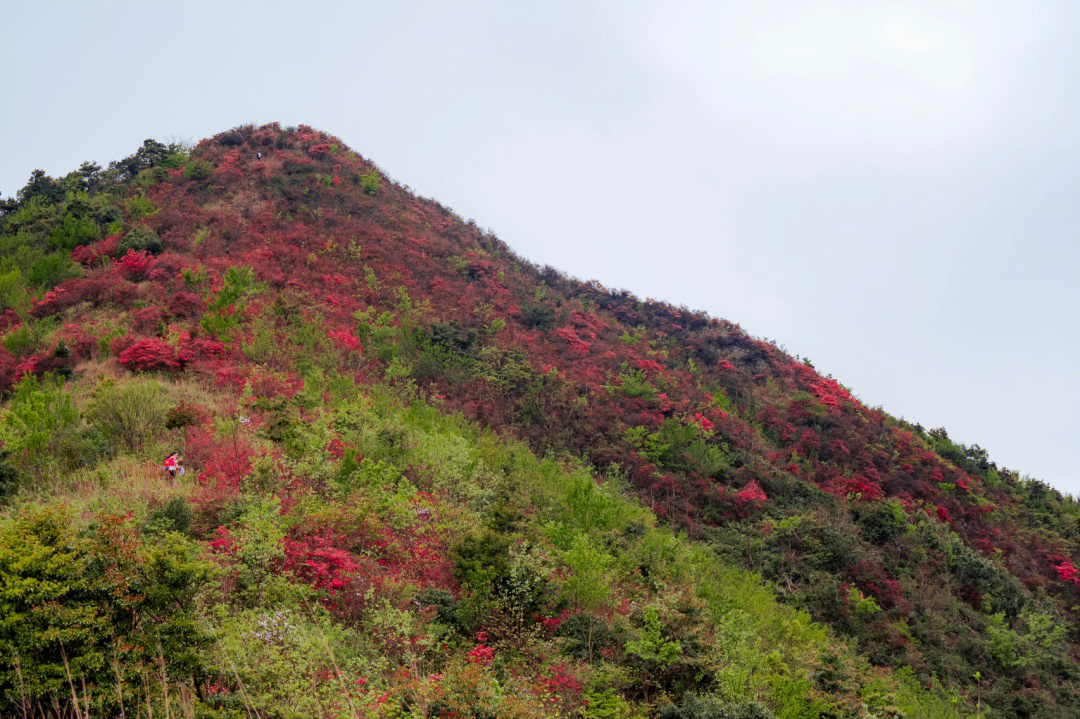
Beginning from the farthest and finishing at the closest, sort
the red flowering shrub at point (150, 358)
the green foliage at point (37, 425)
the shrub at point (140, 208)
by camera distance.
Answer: the shrub at point (140, 208) → the red flowering shrub at point (150, 358) → the green foliage at point (37, 425)

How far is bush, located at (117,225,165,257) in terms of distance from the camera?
18719mm

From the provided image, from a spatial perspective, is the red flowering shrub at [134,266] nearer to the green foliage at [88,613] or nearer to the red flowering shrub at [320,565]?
the red flowering shrub at [320,565]

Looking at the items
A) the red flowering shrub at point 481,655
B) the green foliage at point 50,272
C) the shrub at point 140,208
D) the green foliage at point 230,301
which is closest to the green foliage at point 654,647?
the red flowering shrub at point 481,655

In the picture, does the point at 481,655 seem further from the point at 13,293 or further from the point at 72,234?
the point at 72,234

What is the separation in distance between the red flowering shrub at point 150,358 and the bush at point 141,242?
6902 millimetres

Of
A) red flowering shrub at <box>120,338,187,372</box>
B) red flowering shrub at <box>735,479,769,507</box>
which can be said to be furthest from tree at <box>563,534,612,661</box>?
red flowering shrub at <box>120,338,187,372</box>

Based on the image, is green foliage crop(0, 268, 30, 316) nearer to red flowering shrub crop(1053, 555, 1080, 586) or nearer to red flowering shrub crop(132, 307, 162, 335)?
red flowering shrub crop(132, 307, 162, 335)

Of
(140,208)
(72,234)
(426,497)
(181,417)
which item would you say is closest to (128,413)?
(181,417)

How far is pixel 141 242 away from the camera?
742 inches

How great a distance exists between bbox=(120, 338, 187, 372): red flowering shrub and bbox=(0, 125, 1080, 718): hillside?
9 cm

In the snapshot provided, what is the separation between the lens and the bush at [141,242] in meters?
18.7

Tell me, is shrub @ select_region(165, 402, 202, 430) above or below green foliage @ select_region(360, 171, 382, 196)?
below

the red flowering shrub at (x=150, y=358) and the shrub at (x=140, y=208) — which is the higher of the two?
the shrub at (x=140, y=208)

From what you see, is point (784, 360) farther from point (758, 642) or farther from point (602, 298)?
point (758, 642)
